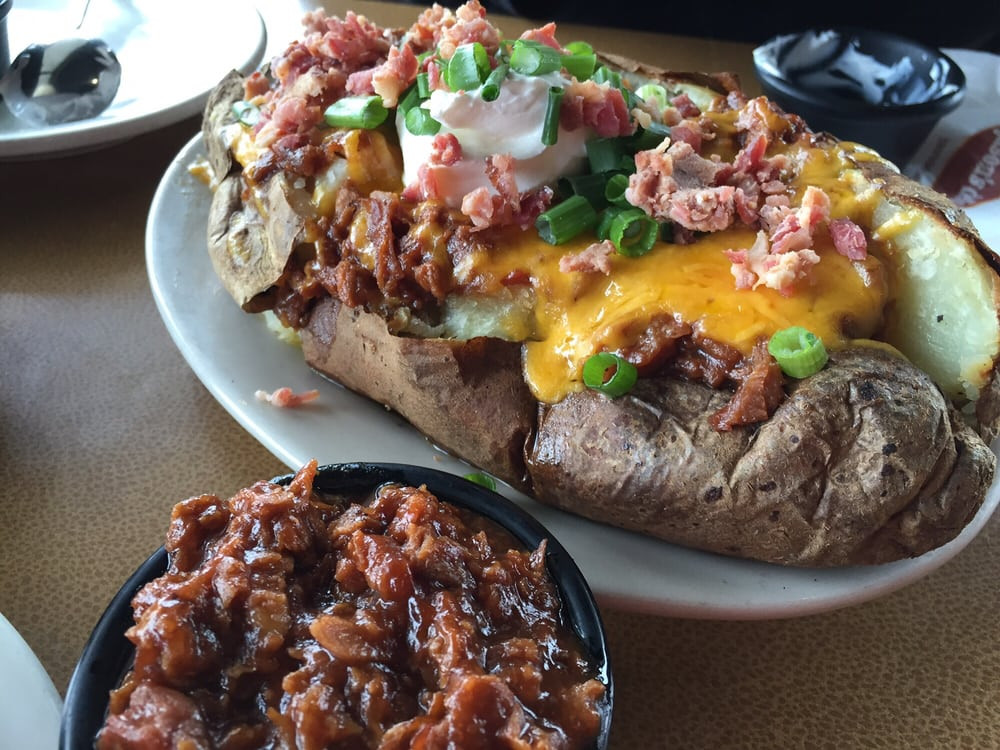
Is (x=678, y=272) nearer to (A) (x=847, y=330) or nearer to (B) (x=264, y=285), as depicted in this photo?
(A) (x=847, y=330)

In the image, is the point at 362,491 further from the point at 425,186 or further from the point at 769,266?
the point at 769,266

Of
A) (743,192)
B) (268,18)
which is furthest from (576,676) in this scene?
(268,18)

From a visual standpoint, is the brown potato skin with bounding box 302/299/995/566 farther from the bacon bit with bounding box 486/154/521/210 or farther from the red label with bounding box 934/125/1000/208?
the red label with bounding box 934/125/1000/208

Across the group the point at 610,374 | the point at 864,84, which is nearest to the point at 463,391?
the point at 610,374

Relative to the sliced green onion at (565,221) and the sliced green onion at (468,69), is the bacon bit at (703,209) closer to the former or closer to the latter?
the sliced green onion at (565,221)

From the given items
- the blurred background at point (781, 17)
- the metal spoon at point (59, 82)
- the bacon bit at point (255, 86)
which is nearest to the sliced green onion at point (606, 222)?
the bacon bit at point (255, 86)

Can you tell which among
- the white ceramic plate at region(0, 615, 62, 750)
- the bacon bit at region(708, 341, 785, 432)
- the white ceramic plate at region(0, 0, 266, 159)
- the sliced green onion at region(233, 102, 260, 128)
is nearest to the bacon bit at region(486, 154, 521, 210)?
the bacon bit at region(708, 341, 785, 432)
